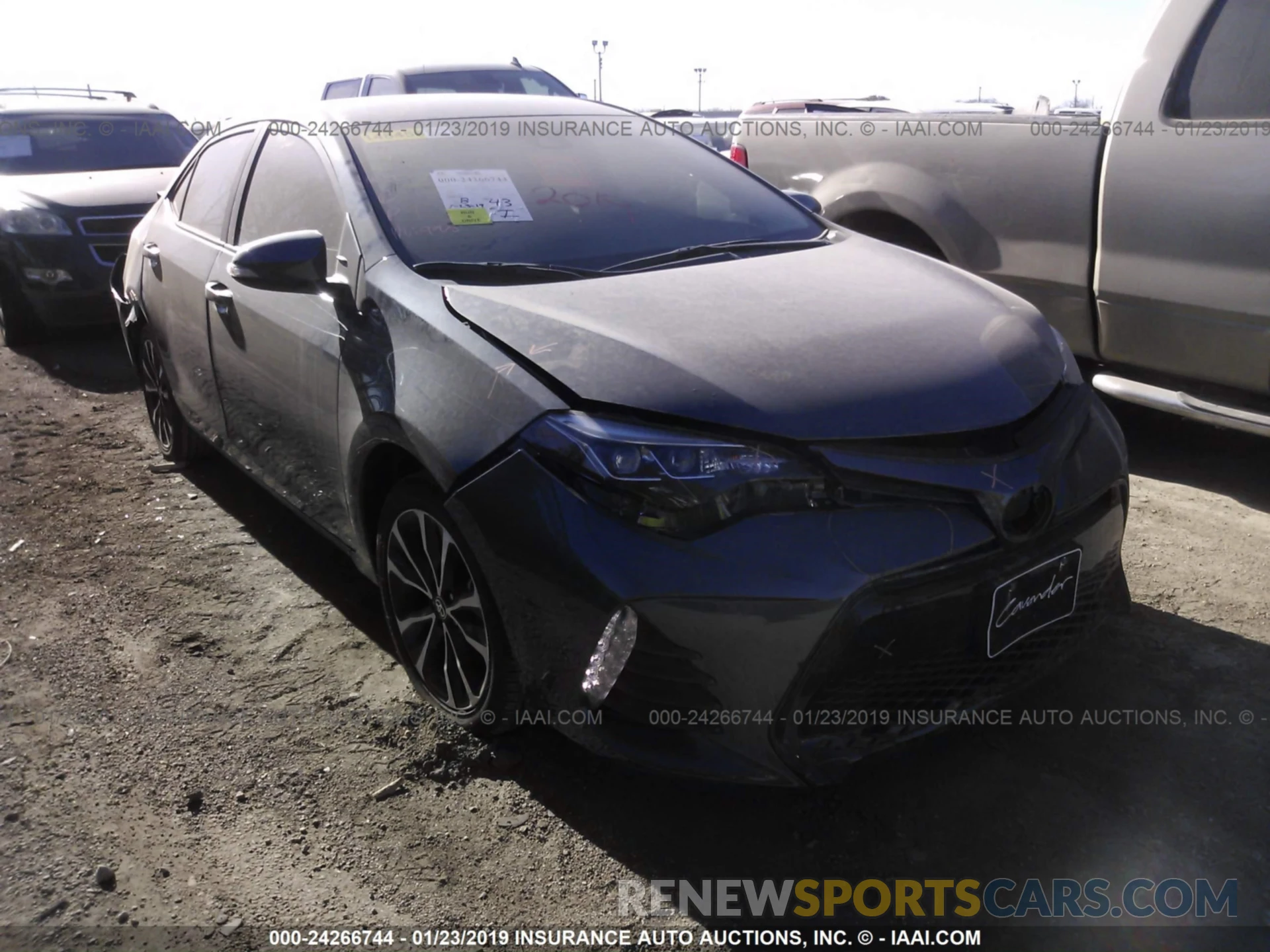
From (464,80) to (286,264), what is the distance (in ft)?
25.1

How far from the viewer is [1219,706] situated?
9.39ft

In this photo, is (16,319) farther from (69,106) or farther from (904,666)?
(904,666)

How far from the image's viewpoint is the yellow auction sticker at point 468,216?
10.1 feet

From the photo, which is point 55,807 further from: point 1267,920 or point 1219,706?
point 1219,706

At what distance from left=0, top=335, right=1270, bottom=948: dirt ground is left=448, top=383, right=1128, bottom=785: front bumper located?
1.14ft

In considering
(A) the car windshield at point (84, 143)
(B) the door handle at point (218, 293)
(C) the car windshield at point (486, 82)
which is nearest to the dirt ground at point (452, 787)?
(B) the door handle at point (218, 293)

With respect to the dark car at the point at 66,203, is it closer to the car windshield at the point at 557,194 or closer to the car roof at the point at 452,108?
the car roof at the point at 452,108

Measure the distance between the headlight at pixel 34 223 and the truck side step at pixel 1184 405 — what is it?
6.54 m

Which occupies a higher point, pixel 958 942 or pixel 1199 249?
pixel 1199 249

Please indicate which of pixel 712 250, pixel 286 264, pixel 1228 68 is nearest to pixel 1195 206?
pixel 1228 68

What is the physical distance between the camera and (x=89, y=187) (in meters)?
7.58

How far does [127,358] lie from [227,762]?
5.38 metres

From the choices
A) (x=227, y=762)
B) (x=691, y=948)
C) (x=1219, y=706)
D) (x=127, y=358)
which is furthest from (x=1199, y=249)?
(x=127, y=358)

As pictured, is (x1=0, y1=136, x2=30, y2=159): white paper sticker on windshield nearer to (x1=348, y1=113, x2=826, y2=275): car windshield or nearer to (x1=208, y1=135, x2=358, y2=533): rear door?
(x1=208, y1=135, x2=358, y2=533): rear door
